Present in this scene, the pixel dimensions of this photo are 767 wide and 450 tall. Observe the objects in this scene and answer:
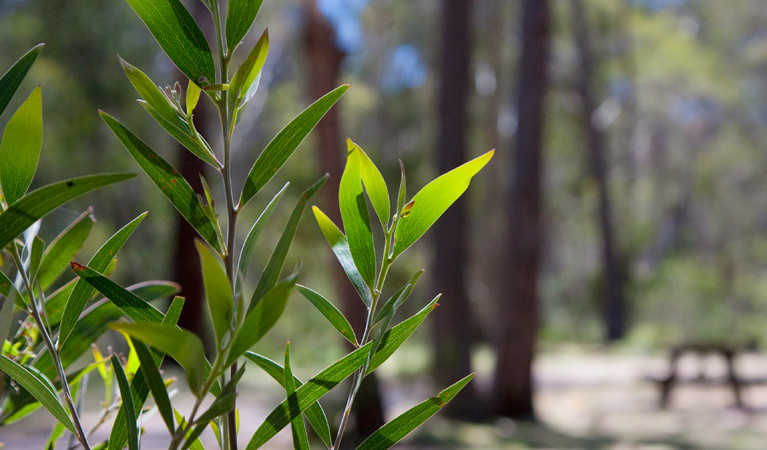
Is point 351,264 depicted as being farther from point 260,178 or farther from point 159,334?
point 159,334

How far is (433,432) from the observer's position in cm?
602

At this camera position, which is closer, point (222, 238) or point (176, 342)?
point (176, 342)

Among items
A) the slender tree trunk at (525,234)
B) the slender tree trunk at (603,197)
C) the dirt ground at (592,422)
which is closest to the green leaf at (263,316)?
the dirt ground at (592,422)

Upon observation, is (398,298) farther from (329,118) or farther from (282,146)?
(329,118)

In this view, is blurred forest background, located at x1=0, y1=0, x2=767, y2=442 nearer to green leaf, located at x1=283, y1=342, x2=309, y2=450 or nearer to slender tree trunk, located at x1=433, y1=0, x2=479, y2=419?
slender tree trunk, located at x1=433, y1=0, x2=479, y2=419

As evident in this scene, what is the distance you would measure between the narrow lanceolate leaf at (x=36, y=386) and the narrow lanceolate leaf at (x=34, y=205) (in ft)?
0.38

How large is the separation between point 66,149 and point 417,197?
1084cm

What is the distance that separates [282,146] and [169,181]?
0.09 metres

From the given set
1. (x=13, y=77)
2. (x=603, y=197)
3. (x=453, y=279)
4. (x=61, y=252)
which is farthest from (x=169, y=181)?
(x=603, y=197)

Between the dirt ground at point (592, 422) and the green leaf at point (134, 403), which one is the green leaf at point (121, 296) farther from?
the dirt ground at point (592, 422)

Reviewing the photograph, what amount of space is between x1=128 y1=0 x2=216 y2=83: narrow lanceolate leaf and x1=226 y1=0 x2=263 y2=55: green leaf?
0.07ft

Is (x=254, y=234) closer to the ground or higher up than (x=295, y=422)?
higher up

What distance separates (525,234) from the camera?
7.19m

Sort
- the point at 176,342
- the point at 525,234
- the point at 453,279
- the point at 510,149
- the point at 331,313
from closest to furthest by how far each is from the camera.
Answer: the point at 176,342
the point at 331,313
the point at 453,279
the point at 525,234
the point at 510,149
